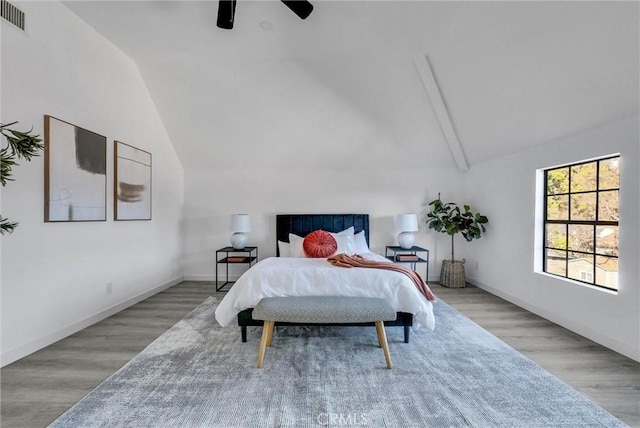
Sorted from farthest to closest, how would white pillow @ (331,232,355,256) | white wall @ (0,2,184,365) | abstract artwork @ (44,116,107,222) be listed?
white pillow @ (331,232,355,256), abstract artwork @ (44,116,107,222), white wall @ (0,2,184,365)

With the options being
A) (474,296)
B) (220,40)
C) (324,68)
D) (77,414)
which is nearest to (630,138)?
(474,296)

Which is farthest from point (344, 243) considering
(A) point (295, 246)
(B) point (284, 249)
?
(B) point (284, 249)

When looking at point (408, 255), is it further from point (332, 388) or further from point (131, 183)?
point (131, 183)

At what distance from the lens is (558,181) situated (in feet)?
11.5

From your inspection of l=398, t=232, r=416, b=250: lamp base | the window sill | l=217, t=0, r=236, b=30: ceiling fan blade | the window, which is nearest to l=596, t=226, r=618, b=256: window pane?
the window

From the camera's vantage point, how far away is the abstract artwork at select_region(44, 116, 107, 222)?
2.65 meters

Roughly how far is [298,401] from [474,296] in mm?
3384

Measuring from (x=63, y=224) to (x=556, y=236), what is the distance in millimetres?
5317

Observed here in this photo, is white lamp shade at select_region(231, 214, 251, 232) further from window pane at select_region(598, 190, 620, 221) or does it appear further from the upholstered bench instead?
window pane at select_region(598, 190, 620, 221)

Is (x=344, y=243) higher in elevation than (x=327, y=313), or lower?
higher

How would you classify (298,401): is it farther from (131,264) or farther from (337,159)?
(337,159)

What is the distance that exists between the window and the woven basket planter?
→ 1282mm

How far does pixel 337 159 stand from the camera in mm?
5113

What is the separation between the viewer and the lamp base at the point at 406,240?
16.1ft
